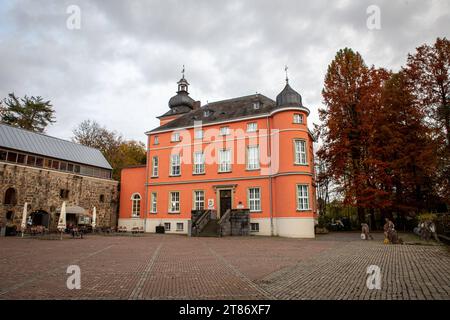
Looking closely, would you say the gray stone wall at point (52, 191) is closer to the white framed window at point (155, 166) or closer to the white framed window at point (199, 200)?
the white framed window at point (155, 166)

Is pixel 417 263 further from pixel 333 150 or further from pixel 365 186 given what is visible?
pixel 333 150

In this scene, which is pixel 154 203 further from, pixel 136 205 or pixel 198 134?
pixel 198 134

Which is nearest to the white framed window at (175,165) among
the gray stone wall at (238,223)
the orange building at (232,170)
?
the orange building at (232,170)

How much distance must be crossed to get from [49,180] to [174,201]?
11.5 metres

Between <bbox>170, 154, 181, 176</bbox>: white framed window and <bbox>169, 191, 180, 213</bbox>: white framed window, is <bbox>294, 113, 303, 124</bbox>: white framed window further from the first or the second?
<bbox>169, 191, 180, 213</bbox>: white framed window

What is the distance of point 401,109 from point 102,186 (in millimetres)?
30562

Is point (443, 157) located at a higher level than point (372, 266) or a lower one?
higher

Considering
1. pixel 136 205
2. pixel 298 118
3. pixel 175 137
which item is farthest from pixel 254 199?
pixel 136 205

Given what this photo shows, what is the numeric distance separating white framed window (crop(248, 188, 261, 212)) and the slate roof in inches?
714

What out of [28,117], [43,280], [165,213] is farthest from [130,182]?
[43,280]

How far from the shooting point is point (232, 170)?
27.2 m

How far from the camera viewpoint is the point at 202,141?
29000 mm

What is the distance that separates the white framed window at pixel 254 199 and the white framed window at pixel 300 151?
4148 mm

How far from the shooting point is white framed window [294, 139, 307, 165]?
80.4 feet
